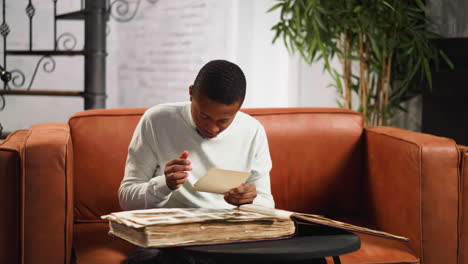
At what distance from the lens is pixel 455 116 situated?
2805mm

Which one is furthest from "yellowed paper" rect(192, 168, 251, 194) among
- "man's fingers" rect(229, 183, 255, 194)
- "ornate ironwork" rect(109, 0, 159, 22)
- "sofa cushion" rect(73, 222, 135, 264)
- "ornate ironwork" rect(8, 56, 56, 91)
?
"ornate ironwork" rect(109, 0, 159, 22)

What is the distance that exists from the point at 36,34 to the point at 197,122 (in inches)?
136

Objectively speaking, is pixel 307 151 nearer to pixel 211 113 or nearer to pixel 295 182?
pixel 295 182

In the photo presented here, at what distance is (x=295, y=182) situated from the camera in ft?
6.68

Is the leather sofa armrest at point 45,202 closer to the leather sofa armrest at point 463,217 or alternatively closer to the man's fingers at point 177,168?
the man's fingers at point 177,168

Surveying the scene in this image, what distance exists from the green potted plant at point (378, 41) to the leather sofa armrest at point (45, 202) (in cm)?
186

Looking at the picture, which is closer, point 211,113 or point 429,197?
point 211,113

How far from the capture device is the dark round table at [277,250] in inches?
42.9

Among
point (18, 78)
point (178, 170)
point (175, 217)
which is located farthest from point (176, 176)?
point (18, 78)

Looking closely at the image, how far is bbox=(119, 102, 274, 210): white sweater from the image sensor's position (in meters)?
1.56

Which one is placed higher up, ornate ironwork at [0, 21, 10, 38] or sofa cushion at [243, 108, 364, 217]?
ornate ironwork at [0, 21, 10, 38]

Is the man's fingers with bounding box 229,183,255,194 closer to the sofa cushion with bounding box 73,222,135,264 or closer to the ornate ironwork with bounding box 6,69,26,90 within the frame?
the sofa cushion with bounding box 73,222,135,264

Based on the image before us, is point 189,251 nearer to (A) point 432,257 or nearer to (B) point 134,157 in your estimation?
(B) point 134,157

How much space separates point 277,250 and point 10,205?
2.36ft
